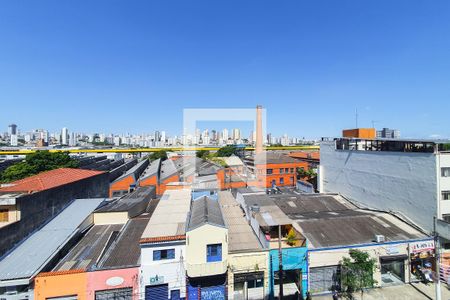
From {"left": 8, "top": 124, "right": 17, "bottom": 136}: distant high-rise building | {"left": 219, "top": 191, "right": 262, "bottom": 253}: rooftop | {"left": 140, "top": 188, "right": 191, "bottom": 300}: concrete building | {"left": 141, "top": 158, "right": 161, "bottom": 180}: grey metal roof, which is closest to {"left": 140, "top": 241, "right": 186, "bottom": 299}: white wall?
{"left": 140, "top": 188, "right": 191, "bottom": 300}: concrete building

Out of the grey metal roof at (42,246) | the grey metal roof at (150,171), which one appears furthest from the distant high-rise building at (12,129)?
the grey metal roof at (42,246)

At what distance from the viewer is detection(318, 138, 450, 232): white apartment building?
12.1 meters

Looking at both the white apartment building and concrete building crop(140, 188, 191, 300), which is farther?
the white apartment building

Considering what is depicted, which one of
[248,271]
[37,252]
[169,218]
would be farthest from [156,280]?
[37,252]

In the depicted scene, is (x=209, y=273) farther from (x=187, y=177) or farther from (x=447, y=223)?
(x=187, y=177)

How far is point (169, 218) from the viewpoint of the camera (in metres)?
12.6

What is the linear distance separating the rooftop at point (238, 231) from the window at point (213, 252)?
776mm

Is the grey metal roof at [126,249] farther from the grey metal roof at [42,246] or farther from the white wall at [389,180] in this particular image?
the white wall at [389,180]

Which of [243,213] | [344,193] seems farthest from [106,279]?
[344,193]

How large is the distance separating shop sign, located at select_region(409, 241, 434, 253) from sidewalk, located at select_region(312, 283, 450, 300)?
1894 millimetres

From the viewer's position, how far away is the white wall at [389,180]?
12.5 m

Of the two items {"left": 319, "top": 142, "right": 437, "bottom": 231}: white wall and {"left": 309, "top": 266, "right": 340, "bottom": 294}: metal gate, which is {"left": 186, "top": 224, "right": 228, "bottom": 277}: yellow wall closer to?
{"left": 309, "top": 266, "right": 340, "bottom": 294}: metal gate

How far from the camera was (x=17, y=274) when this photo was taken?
861 cm

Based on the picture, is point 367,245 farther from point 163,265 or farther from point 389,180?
point 163,265
